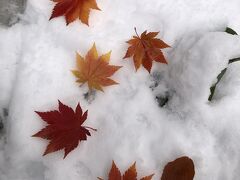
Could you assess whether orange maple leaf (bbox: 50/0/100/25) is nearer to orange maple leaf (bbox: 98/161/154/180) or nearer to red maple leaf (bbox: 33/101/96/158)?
red maple leaf (bbox: 33/101/96/158)

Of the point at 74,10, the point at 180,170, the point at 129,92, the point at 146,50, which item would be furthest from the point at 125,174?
the point at 74,10

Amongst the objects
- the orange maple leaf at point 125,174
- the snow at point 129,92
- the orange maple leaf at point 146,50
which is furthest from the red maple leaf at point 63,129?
the orange maple leaf at point 146,50

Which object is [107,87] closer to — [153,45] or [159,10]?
[153,45]

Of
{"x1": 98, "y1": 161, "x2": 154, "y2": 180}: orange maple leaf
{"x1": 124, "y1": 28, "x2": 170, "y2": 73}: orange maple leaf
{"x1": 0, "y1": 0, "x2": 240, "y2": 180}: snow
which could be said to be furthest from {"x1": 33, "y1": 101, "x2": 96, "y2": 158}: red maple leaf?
{"x1": 124, "y1": 28, "x2": 170, "y2": 73}: orange maple leaf

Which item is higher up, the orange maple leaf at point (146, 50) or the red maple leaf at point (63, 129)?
the orange maple leaf at point (146, 50)

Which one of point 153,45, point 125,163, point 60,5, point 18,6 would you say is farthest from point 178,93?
point 18,6

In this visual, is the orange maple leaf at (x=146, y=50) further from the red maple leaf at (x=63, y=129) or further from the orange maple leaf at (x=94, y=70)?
Answer: the red maple leaf at (x=63, y=129)
